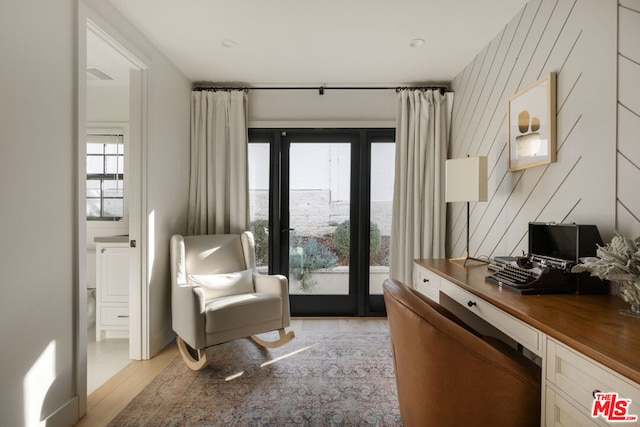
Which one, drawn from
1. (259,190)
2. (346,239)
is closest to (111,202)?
(259,190)

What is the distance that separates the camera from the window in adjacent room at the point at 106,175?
3.40 m

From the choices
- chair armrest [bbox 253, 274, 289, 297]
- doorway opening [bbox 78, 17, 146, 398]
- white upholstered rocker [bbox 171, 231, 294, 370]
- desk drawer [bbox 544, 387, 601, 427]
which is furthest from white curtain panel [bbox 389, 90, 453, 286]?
doorway opening [bbox 78, 17, 146, 398]

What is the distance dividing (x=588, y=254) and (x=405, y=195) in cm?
188

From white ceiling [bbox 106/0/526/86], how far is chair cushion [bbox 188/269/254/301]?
1.82m

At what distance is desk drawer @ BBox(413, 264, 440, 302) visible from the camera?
2.08 metres

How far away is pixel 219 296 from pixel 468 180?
2.06m

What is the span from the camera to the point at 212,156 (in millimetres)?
3215

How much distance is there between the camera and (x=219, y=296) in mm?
2596

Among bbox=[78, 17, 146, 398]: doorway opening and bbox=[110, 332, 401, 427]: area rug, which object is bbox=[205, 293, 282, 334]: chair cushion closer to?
bbox=[110, 332, 401, 427]: area rug

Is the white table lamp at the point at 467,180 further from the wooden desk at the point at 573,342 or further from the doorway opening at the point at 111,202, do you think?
the doorway opening at the point at 111,202

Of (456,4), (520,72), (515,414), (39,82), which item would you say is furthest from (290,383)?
(456,4)

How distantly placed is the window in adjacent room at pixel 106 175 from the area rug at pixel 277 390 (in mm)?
1874

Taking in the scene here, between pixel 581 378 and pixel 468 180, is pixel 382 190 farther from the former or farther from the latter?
pixel 581 378

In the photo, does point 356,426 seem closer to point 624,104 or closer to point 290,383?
point 290,383
